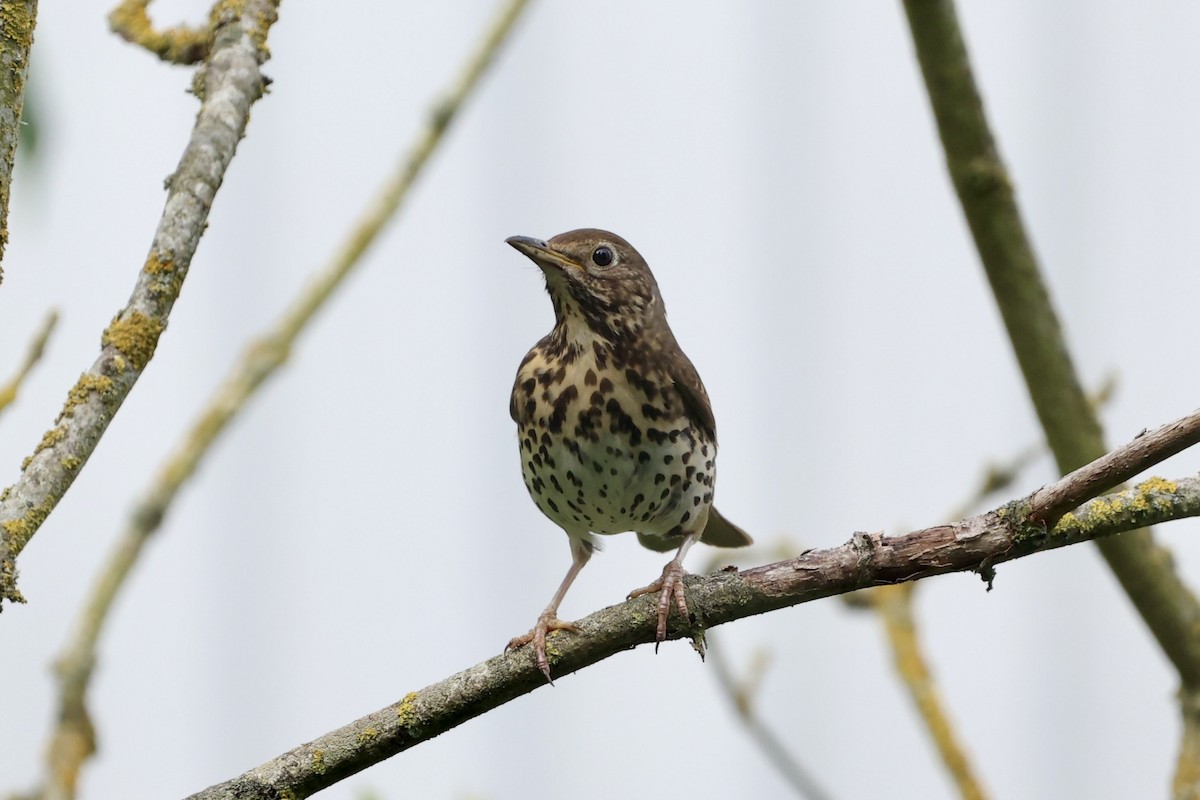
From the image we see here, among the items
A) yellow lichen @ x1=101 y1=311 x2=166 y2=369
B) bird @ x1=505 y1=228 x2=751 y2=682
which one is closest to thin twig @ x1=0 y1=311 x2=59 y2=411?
yellow lichen @ x1=101 y1=311 x2=166 y2=369

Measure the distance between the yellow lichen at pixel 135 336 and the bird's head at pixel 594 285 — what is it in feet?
7.76

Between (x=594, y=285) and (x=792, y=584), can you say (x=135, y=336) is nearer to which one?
(x=792, y=584)

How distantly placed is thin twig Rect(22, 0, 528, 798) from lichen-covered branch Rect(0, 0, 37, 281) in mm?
1845

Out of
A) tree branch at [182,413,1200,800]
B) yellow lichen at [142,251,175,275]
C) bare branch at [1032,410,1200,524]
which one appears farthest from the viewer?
tree branch at [182,413,1200,800]

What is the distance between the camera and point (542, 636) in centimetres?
339

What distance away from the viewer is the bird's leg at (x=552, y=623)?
3.25 m

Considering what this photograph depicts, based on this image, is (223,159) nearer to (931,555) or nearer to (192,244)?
(192,244)

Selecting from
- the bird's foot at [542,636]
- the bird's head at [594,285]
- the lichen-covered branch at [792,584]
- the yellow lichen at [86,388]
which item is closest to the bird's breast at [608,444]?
the bird's head at [594,285]

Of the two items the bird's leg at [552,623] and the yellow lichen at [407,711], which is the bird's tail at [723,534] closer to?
the bird's leg at [552,623]

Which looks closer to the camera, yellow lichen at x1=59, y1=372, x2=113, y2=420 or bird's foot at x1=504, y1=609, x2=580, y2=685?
yellow lichen at x1=59, y1=372, x2=113, y2=420

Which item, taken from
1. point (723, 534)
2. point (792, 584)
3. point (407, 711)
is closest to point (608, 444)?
point (723, 534)

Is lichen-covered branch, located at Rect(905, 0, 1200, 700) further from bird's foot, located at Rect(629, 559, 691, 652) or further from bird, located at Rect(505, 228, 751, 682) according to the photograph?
bird's foot, located at Rect(629, 559, 691, 652)

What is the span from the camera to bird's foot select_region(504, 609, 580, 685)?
10.6 feet

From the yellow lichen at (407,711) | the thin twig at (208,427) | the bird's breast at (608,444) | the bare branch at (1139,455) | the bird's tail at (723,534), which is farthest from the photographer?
the bird's tail at (723,534)
